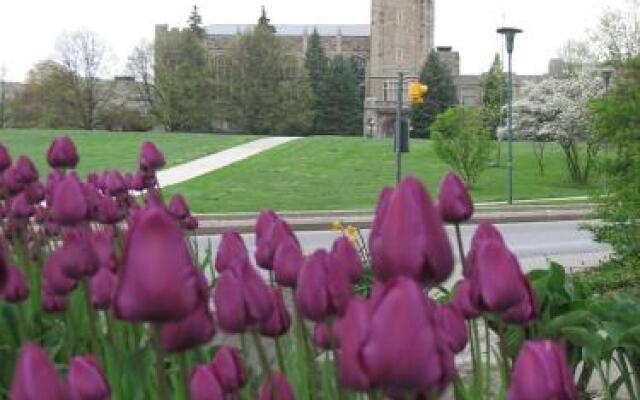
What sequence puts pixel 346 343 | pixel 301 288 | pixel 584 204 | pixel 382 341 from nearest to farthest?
pixel 382 341, pixel 346 343, pixel 301 288, pixel 584 204

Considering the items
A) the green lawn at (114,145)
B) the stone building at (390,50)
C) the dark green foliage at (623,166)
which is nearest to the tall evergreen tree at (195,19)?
the stone building at (390,50)

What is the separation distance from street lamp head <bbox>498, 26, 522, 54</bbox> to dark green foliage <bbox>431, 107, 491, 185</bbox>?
6.66m

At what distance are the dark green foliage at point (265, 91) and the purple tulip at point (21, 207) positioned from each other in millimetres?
63007

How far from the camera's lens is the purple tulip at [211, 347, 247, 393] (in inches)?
62.8

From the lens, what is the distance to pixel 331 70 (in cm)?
7588

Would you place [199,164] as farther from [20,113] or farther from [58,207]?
[20,113]

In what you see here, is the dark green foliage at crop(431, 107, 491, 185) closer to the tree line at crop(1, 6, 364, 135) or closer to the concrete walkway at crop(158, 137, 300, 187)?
the concrete walkway at crop(158, 137, 300, 187)

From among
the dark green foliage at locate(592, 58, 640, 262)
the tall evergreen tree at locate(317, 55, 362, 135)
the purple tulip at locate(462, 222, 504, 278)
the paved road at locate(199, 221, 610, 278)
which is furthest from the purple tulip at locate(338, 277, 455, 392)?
the tall evergreen tree at locate(317, 55, 362, 135)

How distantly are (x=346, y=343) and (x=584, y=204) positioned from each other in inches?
947

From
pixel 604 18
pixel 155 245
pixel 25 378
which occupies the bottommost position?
pixel 25 378

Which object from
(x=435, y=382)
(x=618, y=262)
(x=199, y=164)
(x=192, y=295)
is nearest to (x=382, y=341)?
(x=435, y=382)

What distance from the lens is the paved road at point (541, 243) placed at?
1458cm

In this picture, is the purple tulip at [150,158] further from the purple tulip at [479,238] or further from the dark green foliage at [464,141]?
the dark green foliage at [464,141]

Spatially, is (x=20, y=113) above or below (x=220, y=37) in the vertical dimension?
below
